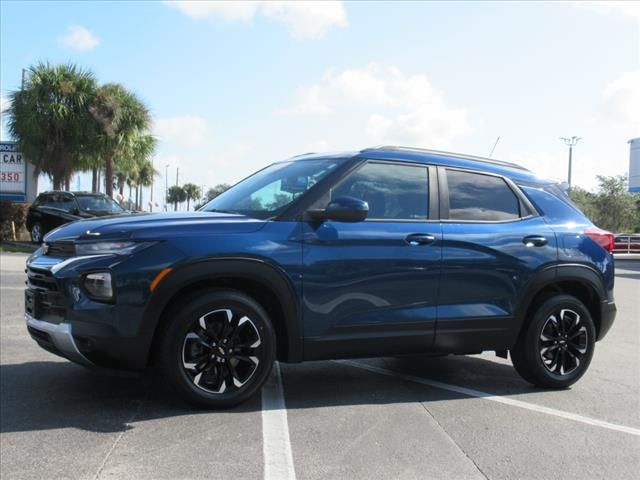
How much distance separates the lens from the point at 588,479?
3.50 m

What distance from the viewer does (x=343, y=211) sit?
4.33 metres

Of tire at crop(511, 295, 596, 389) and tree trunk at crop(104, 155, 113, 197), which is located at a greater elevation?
tree trunk at crop(104, 155, 113, 197)

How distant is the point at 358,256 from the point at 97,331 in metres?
1.78

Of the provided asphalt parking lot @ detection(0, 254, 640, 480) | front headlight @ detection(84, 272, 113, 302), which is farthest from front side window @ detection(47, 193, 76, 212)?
front headlight @ detection(84, 272, 113, 302)

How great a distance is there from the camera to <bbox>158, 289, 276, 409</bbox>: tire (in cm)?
411

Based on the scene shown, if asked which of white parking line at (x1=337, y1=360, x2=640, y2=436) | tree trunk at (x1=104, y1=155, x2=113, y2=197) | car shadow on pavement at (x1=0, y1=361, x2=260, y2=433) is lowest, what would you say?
car shadow on pavement at (x1=0, y1=361, x2=260, y2=433)

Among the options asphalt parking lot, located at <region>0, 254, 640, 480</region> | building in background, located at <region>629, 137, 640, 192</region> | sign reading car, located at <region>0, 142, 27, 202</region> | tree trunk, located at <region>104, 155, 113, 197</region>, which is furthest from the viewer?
building in background, located at <region>629, 137, 640, 192</region>

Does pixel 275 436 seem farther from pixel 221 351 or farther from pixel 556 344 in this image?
pixel 556 344

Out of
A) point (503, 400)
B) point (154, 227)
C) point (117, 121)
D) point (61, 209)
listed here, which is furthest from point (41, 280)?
point (117, 121)

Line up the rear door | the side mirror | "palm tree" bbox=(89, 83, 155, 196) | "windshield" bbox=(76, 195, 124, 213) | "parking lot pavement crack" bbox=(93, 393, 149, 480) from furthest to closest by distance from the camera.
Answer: "palm tree" bbox=(89, 83, 155, 196) → "windshield" bbox=(76, 195, 124, 213) → the rear door → the side mirror → "parking lot pavement crack" bbox=(93, 393, 149, 480)

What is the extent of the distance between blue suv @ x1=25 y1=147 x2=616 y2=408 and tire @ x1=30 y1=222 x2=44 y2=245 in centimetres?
1641

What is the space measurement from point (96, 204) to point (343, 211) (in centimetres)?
1738

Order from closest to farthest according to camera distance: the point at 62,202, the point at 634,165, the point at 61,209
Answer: the point at 61,209 < the point at 62,202 < the point at 634,165

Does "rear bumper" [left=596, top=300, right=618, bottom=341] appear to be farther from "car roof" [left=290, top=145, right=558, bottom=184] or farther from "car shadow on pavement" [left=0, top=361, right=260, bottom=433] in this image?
"car shadow on pavement" [left=0, top=361, right=260, bottom=433]
